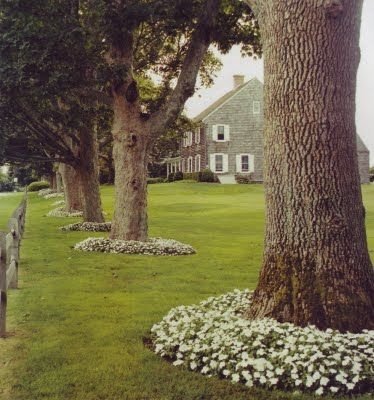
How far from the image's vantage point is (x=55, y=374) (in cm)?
670

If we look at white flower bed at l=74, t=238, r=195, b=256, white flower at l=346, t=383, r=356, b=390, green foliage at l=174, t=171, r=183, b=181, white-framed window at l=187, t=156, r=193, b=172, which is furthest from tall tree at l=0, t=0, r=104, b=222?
green foliage at l=174, t=171, r=183, b=181

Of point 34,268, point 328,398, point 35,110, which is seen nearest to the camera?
point 328,398

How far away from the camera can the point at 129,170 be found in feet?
59.4

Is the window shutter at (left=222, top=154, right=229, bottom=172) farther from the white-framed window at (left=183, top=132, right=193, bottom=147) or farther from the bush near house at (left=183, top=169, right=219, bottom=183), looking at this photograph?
the white-framed window at (left=183, top=132, right=193, bottom=147)

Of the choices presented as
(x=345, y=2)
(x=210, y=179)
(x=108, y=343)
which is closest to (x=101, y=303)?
(x=108, y=343)

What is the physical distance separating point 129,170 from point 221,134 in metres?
39.9

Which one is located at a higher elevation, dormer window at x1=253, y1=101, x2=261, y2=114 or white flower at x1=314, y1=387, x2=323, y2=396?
dormer window at x1=253, y1=101, x2=261, y2=114

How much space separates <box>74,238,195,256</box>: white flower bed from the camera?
17312 mm

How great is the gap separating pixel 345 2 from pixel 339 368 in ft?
14.7

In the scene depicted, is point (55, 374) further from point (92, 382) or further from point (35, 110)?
point (35, 110)

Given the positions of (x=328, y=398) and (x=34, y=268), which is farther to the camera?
(x=34, y=268)

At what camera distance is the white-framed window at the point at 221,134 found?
2253 inches

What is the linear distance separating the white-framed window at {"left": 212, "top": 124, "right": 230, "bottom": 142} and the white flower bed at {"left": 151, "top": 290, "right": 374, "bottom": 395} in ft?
164

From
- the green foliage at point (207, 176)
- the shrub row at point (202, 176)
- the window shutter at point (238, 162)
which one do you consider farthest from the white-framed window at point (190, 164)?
the window shutter at point (238, 162)
